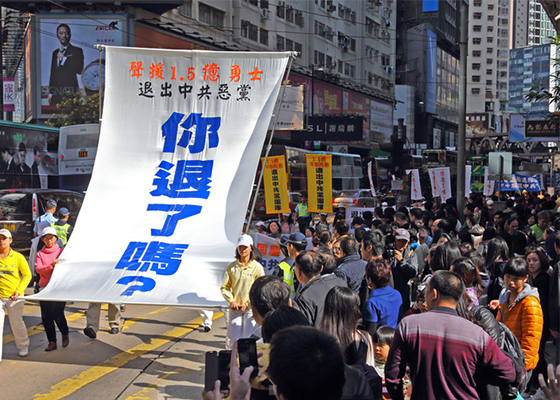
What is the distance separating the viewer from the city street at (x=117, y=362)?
18.1 feet

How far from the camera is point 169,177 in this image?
5.75 meters

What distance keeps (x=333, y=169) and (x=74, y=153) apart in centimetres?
1641

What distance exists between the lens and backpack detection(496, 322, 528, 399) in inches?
119

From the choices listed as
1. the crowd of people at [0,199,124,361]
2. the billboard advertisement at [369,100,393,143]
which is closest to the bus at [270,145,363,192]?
the billboard advertisement at [369,100,393,143]

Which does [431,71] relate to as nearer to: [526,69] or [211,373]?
[211,373]

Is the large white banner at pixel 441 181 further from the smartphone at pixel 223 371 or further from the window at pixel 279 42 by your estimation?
the window at pixel 279 42

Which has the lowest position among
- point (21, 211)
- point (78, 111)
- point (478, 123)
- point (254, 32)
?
point (21, 211)

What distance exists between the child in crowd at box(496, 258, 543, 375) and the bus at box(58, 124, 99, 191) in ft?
56.2

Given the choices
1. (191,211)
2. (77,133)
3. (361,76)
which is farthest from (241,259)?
(361,76)

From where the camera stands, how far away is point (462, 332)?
2930 mm

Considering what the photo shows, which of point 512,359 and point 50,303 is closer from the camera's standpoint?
point 512,359

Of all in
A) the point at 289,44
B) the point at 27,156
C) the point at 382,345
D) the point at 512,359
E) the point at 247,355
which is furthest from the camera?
the point at 289,44

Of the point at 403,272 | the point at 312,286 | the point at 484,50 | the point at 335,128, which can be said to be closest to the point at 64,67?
the point at 335,128

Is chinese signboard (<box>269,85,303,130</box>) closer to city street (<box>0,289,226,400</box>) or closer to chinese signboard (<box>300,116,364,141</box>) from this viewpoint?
chinese signboard (<box>300,116,364,141</box>)
